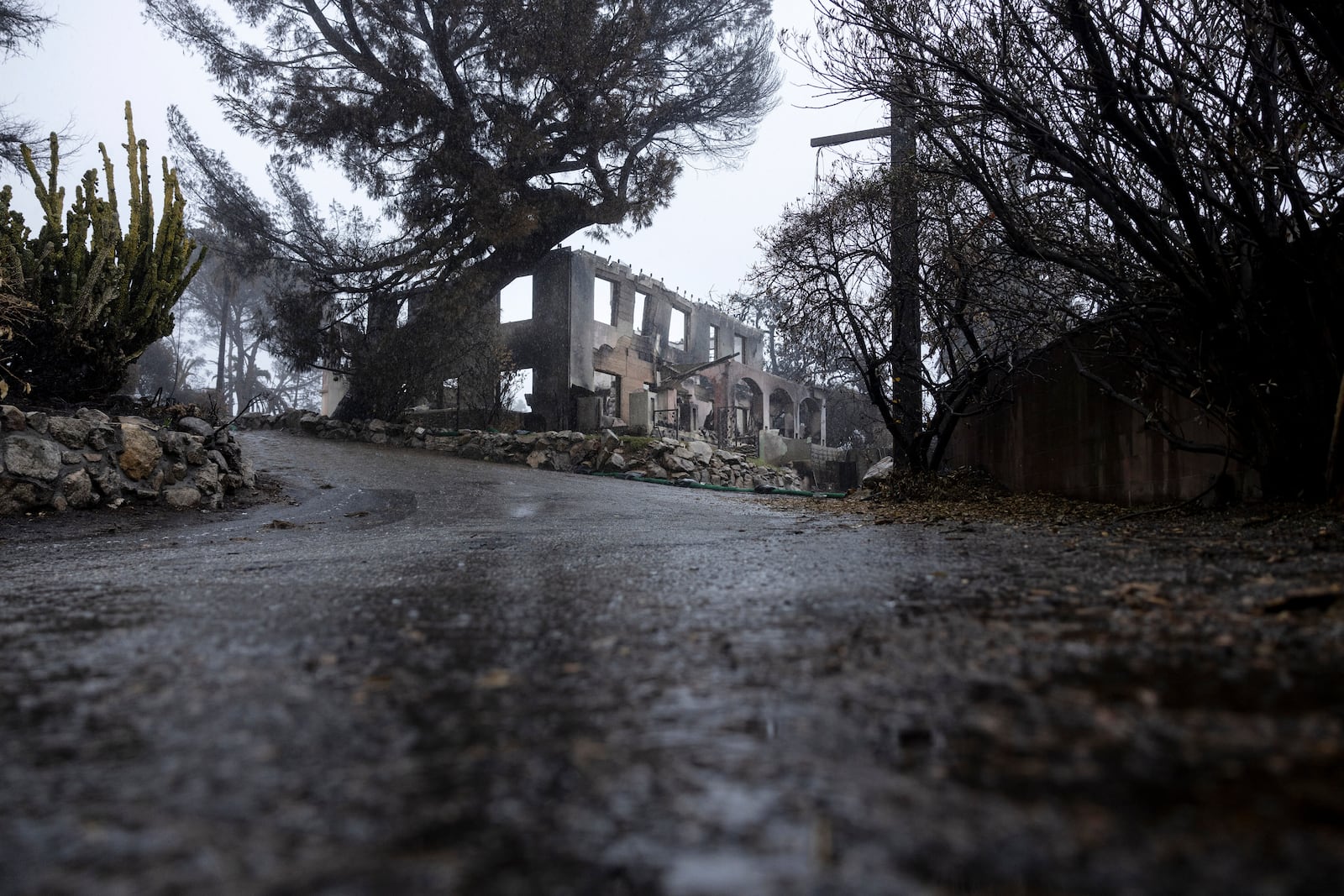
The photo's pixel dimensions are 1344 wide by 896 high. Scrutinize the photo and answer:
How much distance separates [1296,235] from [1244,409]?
0.96 metres

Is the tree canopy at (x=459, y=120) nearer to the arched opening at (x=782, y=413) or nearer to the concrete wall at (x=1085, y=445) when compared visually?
the concrete wall at (x=1085, y=445)

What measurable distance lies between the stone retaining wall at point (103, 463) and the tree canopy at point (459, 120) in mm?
8301

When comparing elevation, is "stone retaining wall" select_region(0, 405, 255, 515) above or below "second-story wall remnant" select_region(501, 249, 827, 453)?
below

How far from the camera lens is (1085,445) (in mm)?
6523

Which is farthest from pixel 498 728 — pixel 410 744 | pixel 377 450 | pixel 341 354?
pixel 341 354

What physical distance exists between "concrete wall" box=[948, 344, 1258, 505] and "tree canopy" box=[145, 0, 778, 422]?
9.94 m

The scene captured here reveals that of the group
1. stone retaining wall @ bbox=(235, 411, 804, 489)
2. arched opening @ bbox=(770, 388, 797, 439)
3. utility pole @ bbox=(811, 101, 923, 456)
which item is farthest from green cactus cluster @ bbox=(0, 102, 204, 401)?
arched opening @ bbox=(770, 388, 797, 439)

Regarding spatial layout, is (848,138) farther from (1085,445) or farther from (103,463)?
(103,463)

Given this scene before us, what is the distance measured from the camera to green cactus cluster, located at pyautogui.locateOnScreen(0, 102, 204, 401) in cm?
684

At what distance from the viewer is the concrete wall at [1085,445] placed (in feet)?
16.4

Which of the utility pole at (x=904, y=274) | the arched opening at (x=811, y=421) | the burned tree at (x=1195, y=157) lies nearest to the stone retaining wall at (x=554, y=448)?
the utility pole at (x=904, y=274)

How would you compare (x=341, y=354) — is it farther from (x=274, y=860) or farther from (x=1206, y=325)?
(x=274, y=860)

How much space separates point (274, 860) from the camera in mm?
738

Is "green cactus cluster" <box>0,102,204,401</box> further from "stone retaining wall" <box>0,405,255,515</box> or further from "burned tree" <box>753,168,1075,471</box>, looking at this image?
"burned tree" <box>753,168,1075,471</box>
